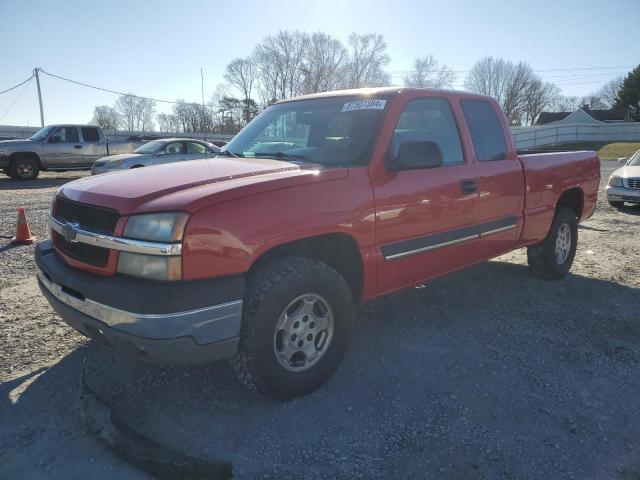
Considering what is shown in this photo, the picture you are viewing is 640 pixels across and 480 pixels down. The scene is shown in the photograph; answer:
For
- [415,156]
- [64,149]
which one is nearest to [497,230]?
[415,156]

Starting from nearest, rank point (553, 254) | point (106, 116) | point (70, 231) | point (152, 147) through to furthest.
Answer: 1. point (70, 231)
2. point (553, 254)
3. point (152, 147)
4. point (106, 116)

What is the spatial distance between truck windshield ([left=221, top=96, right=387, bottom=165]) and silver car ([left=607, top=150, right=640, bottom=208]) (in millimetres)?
9231

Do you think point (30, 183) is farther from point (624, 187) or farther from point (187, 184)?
point (624, 187)

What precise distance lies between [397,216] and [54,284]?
223 cm

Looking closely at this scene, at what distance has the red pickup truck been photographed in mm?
2424

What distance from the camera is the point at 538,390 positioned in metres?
3.08

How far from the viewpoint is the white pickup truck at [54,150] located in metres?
15.8

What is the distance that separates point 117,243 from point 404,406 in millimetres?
1901

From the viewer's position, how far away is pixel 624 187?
10.5 meters

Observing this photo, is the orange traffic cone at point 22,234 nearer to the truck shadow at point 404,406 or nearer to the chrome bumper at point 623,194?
the truck shadow at point 404,406

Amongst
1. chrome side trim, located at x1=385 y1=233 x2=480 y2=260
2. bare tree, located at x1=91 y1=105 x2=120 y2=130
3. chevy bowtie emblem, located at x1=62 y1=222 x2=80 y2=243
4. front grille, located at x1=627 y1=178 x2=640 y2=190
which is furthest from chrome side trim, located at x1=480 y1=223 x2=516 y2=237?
bare tree, located at x1=91 y1=105 x2=120 y2=130

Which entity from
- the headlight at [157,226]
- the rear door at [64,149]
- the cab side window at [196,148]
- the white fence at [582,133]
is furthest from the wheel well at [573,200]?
the white fence at [582,133]

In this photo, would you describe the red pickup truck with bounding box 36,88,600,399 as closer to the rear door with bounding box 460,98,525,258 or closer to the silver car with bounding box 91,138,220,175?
the rear door with bounding box 460,98,525,258

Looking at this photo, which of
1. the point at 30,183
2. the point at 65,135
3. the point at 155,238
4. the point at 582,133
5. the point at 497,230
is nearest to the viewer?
the point at 155,238
